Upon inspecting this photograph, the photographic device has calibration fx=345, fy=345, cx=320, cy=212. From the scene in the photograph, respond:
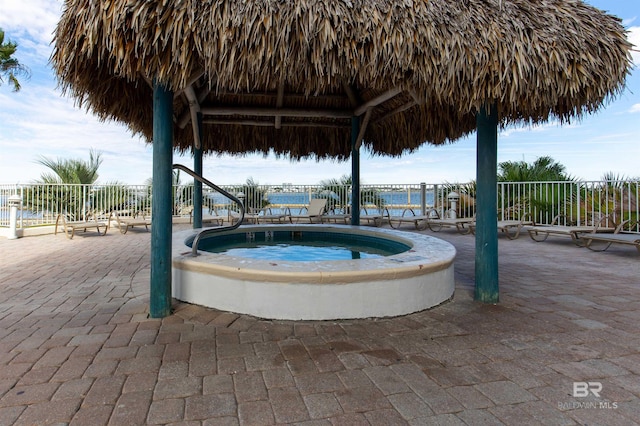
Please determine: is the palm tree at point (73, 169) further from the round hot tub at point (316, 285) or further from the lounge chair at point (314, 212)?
the round hot tub at point (316, 285)

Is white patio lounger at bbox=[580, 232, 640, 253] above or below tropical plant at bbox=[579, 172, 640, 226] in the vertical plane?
below

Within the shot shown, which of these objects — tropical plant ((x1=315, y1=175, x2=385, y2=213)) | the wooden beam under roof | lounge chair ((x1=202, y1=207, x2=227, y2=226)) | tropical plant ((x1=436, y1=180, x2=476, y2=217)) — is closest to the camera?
the wooden beam under roof

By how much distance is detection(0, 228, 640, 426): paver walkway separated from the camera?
172 centimetres

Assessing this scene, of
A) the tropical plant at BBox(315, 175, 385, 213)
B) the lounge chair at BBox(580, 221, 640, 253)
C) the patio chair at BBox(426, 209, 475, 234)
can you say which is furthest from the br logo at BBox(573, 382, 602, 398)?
the tropical plant at BBox(315, 175, 385, 213)

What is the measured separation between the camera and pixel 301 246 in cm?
664

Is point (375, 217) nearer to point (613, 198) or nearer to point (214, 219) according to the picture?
point (214, 219)

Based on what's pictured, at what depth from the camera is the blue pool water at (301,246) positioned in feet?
18.3

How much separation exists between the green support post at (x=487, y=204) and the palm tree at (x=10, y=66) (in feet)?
70.3

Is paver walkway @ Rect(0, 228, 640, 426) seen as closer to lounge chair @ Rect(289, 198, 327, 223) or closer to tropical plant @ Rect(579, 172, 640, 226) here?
tropical plant @ Rect(579, 172, 640, 226)

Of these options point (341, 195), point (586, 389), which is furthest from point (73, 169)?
point (586, 389)

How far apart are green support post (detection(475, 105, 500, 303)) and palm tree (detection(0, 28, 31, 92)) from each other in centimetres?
2143

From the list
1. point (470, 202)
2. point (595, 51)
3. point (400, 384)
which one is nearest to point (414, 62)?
point (595, 51)

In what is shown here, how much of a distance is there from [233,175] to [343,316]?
1125 centimetres

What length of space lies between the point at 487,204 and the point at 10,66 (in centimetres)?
2207
